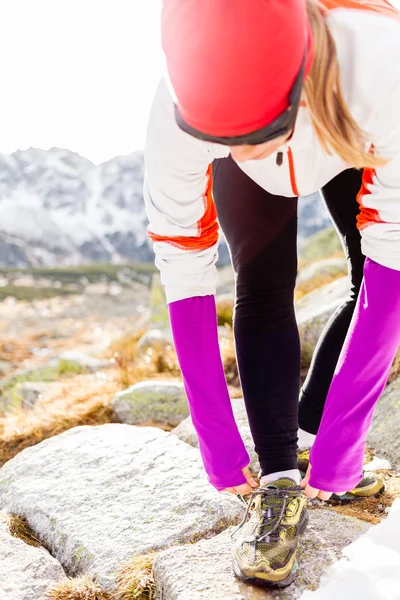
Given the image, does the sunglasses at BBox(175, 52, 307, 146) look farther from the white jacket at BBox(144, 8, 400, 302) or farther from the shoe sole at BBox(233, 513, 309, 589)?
the shoe sole at BBox(233, 513, 309, 589)

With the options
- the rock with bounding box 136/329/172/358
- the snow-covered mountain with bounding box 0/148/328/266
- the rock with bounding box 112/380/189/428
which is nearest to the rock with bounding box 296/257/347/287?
the rock with bounding box 136/329/172/358

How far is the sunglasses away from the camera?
38.7 inches

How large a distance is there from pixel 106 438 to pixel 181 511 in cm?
73

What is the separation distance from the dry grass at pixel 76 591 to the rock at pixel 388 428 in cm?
123

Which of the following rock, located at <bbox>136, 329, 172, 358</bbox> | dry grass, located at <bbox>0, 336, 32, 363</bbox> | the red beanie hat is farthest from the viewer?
dry grass, located at <bbox>0, 336, 32, 363</bbox>

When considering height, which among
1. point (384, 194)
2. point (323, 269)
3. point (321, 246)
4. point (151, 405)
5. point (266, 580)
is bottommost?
point (321, 246)

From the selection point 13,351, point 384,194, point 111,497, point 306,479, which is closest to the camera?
point 384,194

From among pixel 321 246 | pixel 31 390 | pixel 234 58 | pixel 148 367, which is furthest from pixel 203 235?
pixel 321 246

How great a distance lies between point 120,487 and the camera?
6.75 ft

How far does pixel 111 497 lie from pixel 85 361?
393cm

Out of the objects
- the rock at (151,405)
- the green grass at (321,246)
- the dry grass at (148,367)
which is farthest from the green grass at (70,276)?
the rock at (151,405)

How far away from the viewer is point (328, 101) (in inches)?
41.8

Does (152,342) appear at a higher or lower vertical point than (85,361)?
higher

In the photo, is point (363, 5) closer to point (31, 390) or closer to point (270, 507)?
point (270, 507)
